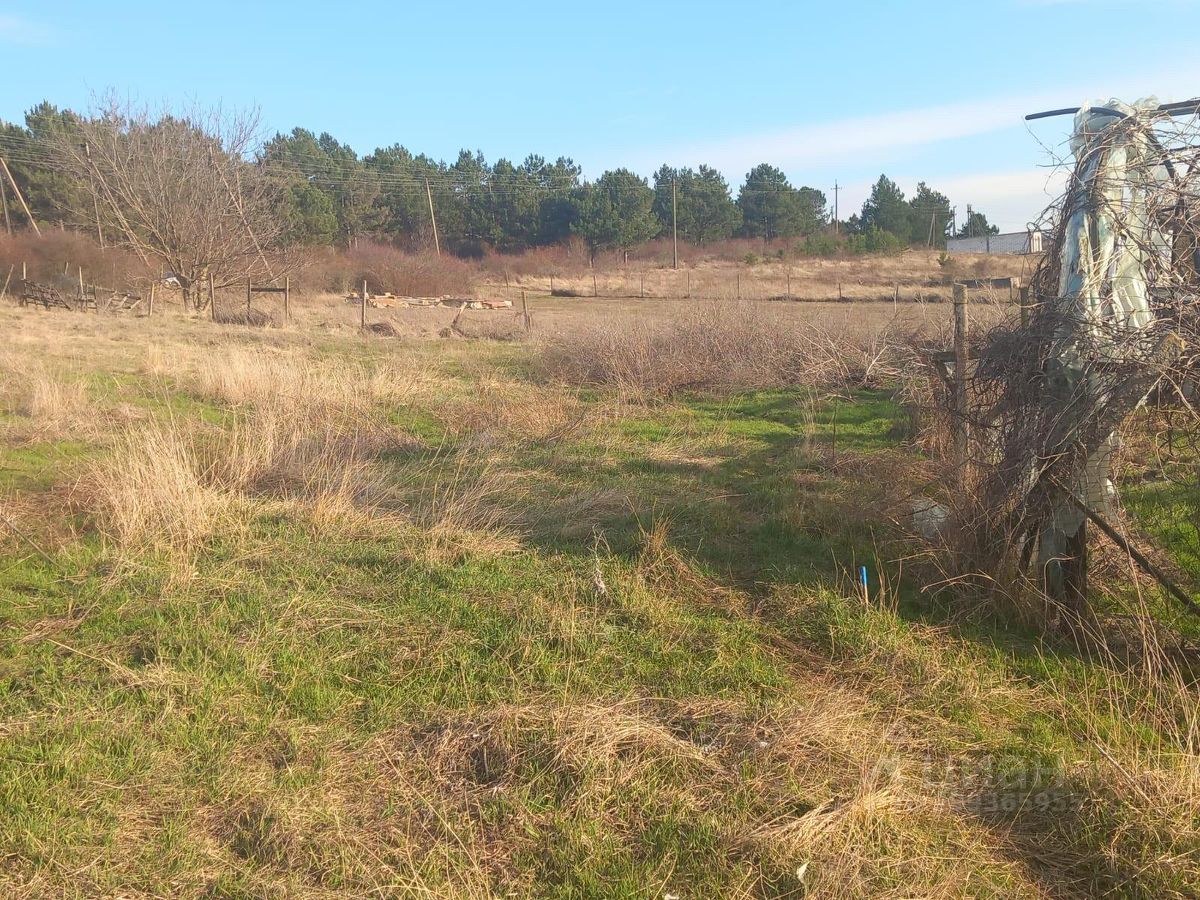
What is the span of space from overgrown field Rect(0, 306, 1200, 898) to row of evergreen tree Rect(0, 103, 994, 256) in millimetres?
46531

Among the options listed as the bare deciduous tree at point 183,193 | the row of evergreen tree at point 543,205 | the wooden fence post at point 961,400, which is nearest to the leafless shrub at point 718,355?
the wooden fence post at point 961,400

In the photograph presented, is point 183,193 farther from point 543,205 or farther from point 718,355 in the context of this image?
point 543,205

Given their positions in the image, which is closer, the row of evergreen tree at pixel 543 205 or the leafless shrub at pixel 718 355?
the leafless shrub at pixel 718 355

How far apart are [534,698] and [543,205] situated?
59.9m

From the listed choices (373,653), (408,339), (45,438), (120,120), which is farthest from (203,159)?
→ (373,653)

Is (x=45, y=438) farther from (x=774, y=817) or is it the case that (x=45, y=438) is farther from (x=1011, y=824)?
(x=1011, y=824)

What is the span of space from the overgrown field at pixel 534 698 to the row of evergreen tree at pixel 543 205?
153 ft

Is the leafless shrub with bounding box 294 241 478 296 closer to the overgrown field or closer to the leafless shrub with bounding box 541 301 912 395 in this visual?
the leafless shrub with bounding box 541 301 912 395

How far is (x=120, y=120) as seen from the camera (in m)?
29.0

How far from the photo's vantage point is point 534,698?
372cm

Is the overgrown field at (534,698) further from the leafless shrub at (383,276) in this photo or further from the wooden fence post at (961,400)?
the leafless shrub at (383,276)

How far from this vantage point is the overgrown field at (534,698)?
2779mm

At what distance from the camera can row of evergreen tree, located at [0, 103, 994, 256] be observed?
Result: 185 feet

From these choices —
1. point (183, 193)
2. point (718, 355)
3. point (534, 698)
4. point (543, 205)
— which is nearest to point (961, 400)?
point (534, 698)
